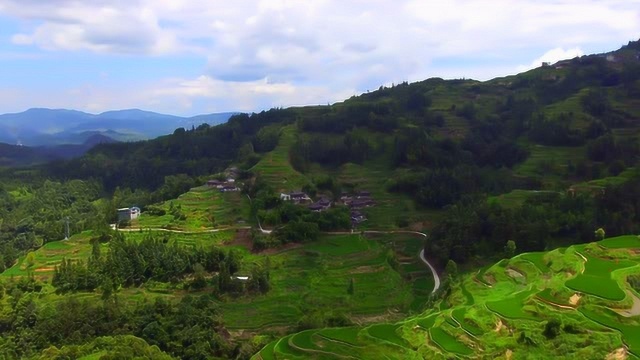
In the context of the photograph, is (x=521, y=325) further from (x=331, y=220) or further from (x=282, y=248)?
(x=331, y=220)

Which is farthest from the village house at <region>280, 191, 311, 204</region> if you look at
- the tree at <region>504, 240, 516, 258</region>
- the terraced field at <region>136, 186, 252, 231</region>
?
the tree at <region>504, 240, 516, 258</region>

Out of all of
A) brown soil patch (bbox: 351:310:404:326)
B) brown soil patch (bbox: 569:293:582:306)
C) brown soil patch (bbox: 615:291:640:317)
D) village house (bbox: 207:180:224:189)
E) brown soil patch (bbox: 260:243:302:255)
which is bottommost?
brown soil patch (bbox: 351:310:404:326)

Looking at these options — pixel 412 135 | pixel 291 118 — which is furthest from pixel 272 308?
pixel 291 118

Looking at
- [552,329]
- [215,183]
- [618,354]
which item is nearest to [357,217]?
[215,183]

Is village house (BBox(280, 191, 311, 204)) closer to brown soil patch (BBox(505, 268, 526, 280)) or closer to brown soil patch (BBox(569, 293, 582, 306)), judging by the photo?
brown soil patch (BBox(505, 268, 526, 280))

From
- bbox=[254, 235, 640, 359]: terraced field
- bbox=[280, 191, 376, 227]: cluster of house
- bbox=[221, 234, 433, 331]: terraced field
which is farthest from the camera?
bbox=[280, 191, 376, 227]: cluster of house

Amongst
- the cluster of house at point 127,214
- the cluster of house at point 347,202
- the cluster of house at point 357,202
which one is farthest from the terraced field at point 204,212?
the cluster of house at point 357,202

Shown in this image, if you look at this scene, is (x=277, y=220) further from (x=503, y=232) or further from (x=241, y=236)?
(x=503, y=232)
